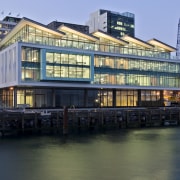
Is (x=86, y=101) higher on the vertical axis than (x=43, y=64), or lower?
lower

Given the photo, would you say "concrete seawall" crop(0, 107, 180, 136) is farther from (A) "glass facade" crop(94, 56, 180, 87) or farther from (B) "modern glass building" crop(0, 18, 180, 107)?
(A) "glass facade" crop(94, 56, 180, 87)

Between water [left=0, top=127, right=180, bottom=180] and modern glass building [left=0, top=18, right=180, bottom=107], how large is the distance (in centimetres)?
2401

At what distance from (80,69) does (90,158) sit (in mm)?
39150

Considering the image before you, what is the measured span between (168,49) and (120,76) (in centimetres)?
1922

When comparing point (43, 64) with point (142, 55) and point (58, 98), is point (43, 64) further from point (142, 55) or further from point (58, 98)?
point (142, 55)

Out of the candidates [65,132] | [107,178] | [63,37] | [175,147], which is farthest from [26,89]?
[107,178]

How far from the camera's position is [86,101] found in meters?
73.9

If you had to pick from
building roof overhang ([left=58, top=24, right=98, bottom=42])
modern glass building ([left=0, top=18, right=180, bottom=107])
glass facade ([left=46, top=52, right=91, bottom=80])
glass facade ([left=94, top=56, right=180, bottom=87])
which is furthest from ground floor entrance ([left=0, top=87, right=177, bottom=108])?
building roof overhang ([left=58, top=24, right=98, bottom=42])

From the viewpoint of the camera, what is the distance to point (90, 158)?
101 ft

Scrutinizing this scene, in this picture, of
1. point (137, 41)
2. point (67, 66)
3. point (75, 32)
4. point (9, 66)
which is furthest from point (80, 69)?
point (137, 41)

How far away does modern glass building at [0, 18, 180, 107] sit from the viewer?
64.9 meters

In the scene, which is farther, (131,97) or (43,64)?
(131,97)

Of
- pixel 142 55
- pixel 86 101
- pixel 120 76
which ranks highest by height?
pixel 142 55

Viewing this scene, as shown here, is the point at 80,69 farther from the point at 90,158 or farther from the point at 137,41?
the point at 90,158
